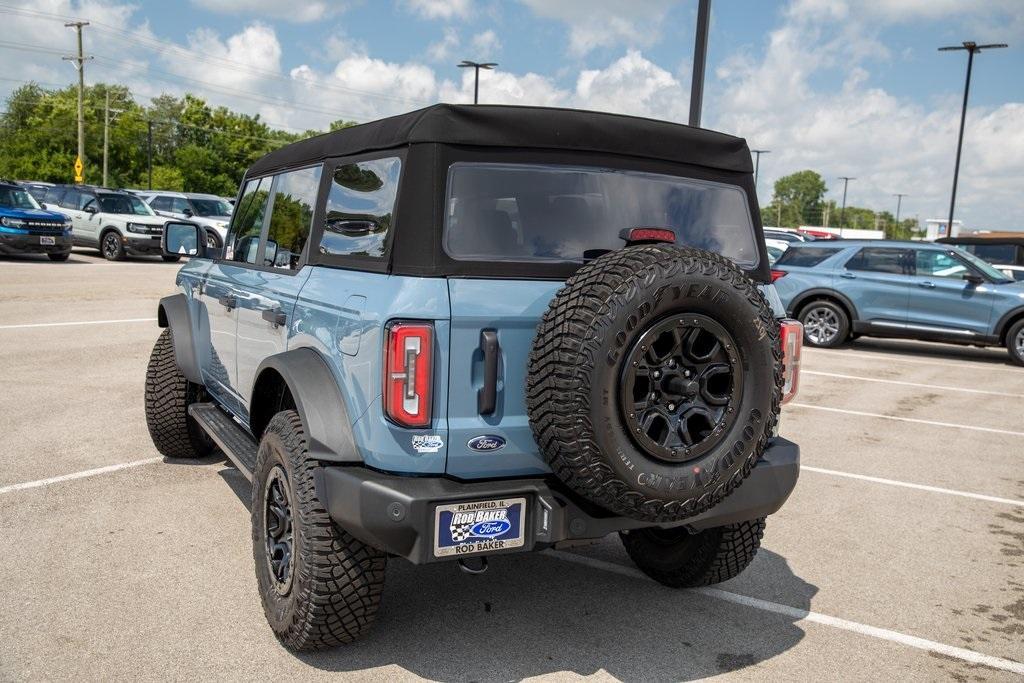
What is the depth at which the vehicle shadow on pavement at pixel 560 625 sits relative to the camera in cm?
334

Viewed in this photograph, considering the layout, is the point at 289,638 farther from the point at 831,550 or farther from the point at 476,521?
the point at 831,550

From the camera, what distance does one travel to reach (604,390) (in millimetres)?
2775

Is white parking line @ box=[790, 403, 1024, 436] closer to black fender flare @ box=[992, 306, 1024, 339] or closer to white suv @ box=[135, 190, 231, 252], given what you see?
black fender flare @ box=[992, 306, 1024, 339]

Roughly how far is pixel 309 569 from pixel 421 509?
553 millimetres

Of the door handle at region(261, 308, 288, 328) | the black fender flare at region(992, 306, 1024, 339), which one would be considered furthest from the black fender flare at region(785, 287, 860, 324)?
the door handle at region(261, 308, 288, 328)

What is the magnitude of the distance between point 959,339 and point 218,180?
304ft

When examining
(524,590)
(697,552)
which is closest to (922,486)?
(697,552)

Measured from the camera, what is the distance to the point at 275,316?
3.80 m

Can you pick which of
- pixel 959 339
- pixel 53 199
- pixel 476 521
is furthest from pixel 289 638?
pixel 53 199

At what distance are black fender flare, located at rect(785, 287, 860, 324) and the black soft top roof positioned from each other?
1047 cm

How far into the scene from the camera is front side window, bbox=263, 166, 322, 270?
3.90 metres

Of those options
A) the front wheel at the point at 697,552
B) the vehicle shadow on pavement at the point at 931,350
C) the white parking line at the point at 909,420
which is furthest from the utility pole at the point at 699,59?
the front wheel at the point at 697,552

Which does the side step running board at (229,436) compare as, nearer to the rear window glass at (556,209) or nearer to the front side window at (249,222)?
the front side window at (249,222)

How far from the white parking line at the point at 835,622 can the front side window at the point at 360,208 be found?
1990 mm
